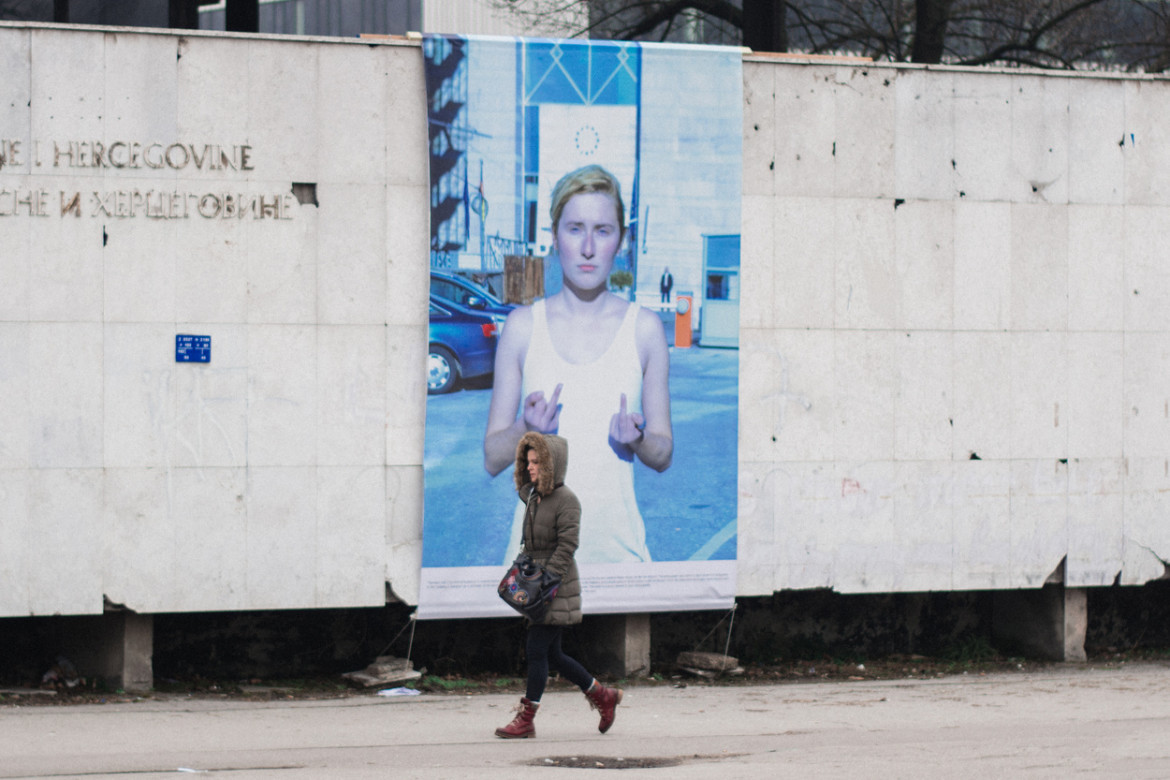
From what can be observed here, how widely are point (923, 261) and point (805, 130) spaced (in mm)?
1351

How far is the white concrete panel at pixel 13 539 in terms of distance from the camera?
859 centimetres

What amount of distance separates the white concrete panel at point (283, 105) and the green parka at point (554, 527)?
2905 millimetres

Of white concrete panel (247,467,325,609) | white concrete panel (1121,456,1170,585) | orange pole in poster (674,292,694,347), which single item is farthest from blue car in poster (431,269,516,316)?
white concrete panel (1121,456,1170,585)

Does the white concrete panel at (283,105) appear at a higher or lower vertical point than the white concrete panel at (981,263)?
higher

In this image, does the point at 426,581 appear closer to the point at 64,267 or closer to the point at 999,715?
the point at 64,267

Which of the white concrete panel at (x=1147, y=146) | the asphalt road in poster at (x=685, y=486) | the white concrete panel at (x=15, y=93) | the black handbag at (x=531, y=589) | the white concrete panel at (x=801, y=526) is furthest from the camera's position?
the white concrete panel at (x=1147, y=146)

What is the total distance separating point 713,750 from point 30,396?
16.4ft

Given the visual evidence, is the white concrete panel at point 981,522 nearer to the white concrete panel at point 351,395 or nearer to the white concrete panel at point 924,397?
the white concrete panel at point 924,397

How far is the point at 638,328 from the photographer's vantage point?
948cm

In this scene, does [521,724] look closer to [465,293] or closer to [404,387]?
[404,387]

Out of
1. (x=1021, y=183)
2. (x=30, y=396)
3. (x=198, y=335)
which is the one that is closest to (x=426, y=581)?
(x=198, y=335)

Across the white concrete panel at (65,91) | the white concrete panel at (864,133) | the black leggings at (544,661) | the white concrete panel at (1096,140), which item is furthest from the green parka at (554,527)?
the white concrete panel at (1096,140)

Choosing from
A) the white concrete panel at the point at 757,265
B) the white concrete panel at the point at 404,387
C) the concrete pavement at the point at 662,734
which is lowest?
the concrete pavement at the point at 662,734

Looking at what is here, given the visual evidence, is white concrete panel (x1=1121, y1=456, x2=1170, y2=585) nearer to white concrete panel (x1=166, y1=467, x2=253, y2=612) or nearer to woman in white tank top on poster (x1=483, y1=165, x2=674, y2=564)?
woman in white tank top on poster (x1=483, y1=165, x2=674, y2=564)
